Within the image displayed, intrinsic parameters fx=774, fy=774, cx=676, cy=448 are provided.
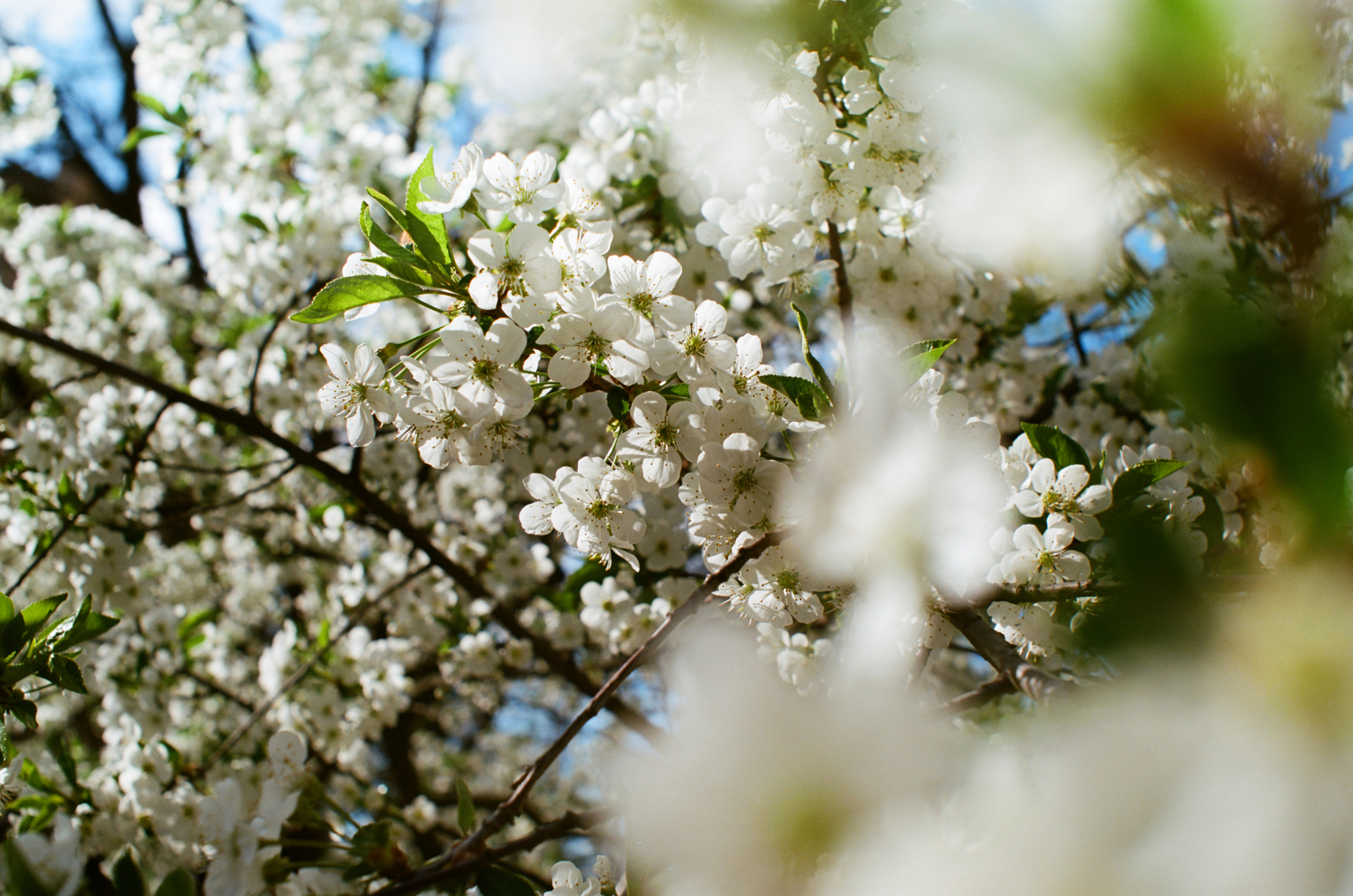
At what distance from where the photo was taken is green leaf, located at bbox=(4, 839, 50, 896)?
0.47 meters

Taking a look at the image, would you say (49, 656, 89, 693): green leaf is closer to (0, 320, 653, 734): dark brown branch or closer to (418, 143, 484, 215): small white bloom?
(0, 320, 653, 734): dark brown branch

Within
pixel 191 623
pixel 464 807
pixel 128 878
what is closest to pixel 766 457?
pixel 464 807

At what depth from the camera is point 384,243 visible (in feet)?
3.16

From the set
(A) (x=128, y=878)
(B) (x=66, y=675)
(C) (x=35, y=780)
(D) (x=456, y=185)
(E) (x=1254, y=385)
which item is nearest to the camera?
(E) (x=1254, y=385)

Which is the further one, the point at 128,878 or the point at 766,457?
the point at 766,457

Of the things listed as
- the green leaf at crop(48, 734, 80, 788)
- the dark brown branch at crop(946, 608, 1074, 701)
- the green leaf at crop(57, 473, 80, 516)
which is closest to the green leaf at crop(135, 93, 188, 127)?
the green leaf at crop(57, 473, 80, 516)

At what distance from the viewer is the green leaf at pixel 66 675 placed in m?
1.15

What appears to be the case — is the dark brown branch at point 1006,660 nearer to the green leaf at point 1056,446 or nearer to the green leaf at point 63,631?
the green leaf at point 1056,446

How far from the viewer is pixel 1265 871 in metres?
0.18

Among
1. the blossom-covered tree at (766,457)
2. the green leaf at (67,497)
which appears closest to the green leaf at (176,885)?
the blossom-covered tree at (766,457)

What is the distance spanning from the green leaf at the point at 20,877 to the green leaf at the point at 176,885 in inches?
6.6

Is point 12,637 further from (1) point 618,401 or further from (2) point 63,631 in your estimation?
(1) point 618,401

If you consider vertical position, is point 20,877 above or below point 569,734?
below

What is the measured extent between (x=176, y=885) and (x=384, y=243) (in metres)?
0.70
